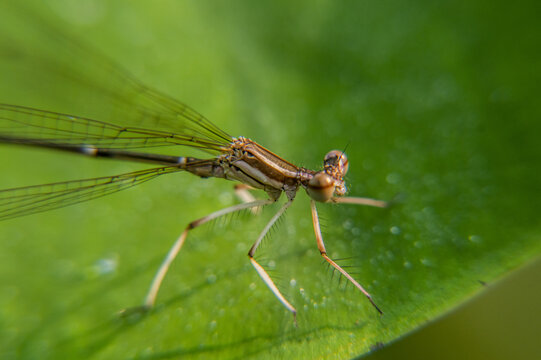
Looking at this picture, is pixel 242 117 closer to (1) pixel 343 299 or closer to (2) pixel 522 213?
(1) pixel 343 299

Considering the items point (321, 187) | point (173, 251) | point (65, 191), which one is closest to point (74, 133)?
point (65, 191)

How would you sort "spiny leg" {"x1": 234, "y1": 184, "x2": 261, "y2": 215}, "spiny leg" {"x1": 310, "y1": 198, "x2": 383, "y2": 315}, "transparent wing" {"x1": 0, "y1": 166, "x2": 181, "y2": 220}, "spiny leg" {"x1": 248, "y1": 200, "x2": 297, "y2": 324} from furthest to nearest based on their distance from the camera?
"spiny leg" {"x1": 234, "y1": 184, "x2": 261, "y2": 215} < "transparent wing" {"x1": 0, "y1": 166, "x2": 181, "y2": 220} < "spiny leg" {"x1": 248, "y1": 200, "x2": 297, "y2": 324} < "spiny leg" {"x1": 310, "y1": 198, "x2": 383, "y2": 315}

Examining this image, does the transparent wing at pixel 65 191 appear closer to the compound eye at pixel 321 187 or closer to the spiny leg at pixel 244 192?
the spiny leg at pixel 244 192

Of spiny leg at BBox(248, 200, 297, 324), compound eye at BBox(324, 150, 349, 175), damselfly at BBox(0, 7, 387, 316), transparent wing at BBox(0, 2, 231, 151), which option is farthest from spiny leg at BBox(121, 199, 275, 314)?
transparent wing at BBox(0, 2, 231, 151)

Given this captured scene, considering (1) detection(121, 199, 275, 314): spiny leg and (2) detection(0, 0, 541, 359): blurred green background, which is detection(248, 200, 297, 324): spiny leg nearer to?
(2) detection(0, 0, 541, 359): blurred green background

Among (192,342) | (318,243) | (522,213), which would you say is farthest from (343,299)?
(522,213)

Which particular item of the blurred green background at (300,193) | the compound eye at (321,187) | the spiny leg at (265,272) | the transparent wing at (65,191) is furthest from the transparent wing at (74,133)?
the compound eye at (321,187)

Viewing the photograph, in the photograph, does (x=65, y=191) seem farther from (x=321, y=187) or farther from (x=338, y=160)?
(x=338, y=160)

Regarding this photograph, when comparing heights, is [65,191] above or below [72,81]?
below
